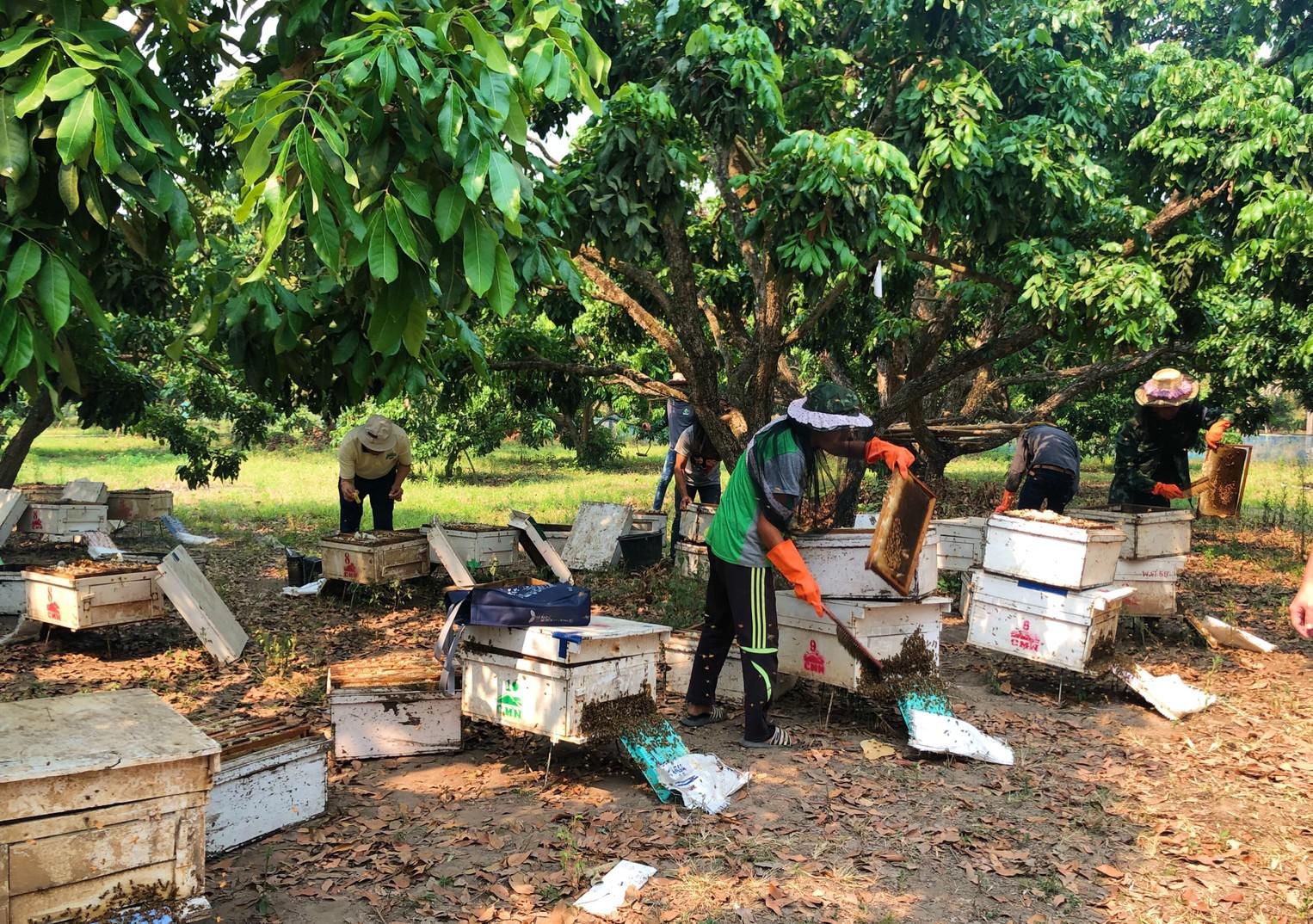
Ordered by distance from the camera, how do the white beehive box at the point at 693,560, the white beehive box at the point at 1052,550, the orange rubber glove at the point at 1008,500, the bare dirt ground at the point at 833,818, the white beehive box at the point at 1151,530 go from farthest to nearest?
the white beehive box at the point at 693,560, the orange rubber glove at the point at 1008,500, the white beehive box at the point at 1151,530, the white beehive box at the point at 1052,550, the bare dirt ground at the point at 833,818

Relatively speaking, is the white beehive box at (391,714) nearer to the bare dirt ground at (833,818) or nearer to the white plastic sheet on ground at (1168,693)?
the bare dirt ground at (833,818)

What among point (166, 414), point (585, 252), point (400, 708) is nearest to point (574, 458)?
point (166, 414)

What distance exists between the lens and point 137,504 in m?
12.1

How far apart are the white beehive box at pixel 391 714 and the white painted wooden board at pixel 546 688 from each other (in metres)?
0.30

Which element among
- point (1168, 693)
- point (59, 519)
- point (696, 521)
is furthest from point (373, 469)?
point (1168, 693)

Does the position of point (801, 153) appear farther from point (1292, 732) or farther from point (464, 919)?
point (464, 919)

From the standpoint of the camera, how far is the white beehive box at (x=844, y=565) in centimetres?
575

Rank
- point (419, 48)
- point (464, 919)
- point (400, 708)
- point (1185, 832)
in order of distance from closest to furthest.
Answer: point (419, 48) < point (464, 919) < point (1185, 832) < point (400, 708)

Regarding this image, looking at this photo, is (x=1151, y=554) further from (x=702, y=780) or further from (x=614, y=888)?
(x=614, y=888)

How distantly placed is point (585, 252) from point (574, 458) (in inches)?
754

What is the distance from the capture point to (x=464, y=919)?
3.73 meters

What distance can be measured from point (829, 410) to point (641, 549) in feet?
17.6

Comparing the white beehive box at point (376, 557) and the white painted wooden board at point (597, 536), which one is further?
the white painted wooden board at point (597, 536)

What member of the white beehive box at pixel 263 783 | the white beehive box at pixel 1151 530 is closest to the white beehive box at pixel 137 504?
the white beehive box at pixel 263 783
